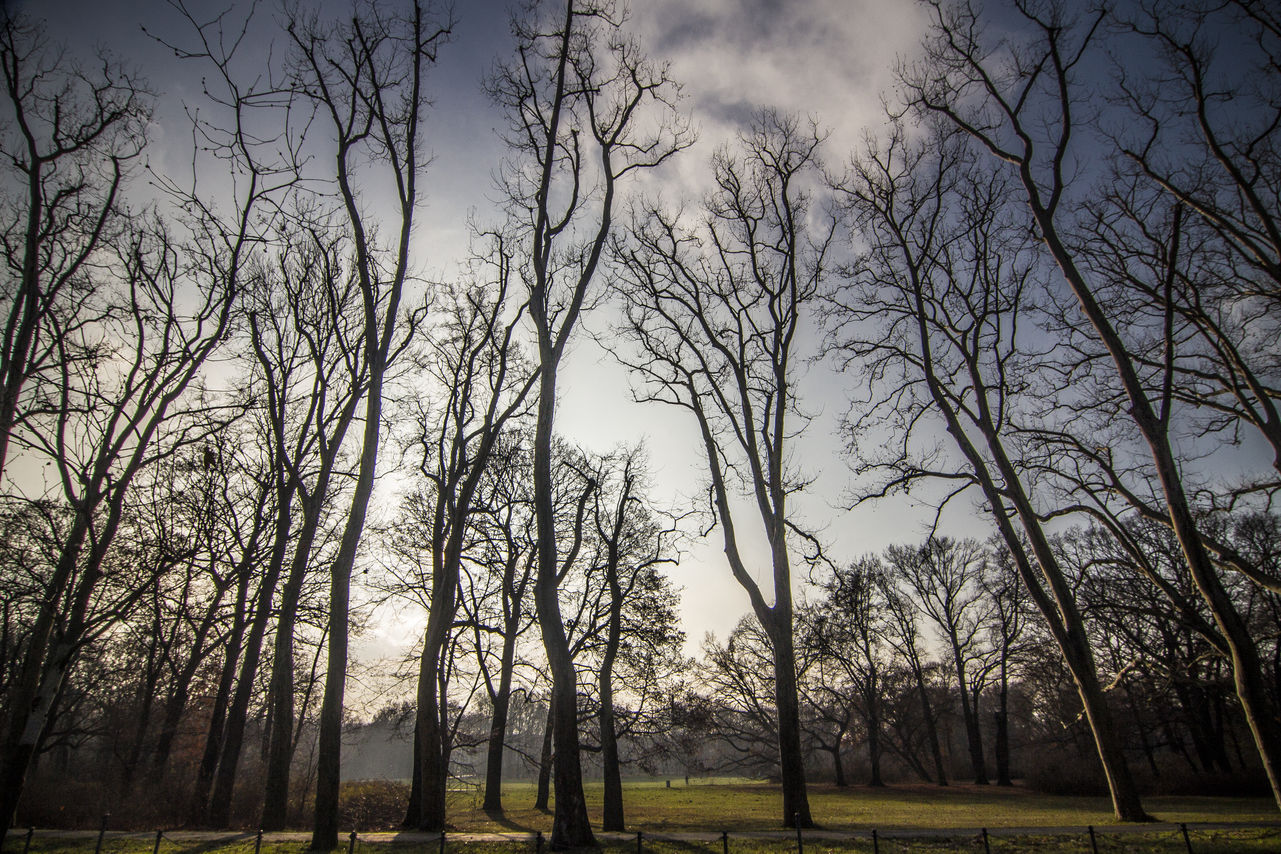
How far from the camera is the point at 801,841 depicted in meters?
8.54

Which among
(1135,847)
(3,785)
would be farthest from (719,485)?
(3,785)

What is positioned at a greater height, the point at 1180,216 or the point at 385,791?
the point at 1180,216

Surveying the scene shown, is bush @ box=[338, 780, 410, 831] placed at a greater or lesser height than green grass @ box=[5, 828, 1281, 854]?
lesser

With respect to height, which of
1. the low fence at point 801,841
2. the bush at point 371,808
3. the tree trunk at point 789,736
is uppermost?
the tree trunk at point 789,736

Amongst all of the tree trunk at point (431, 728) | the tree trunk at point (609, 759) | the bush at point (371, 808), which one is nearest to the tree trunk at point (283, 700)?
the tree trunk at point (431, 728)

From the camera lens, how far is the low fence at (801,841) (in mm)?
8383

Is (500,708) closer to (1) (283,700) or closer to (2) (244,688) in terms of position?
(2) (244,688)

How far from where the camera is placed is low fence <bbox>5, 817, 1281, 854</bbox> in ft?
27.5

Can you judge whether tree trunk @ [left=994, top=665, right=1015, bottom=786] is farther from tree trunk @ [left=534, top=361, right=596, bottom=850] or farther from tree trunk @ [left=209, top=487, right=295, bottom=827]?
tree trunk @ [left=209, top=487, right=295, bottom=827]

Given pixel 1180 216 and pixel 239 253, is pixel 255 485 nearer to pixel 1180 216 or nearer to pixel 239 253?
pixel 239 253

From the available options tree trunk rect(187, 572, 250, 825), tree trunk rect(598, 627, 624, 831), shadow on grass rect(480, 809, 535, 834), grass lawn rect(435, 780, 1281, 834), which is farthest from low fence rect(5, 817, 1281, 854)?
shadow on grass rect(480, 809, 535, 834)

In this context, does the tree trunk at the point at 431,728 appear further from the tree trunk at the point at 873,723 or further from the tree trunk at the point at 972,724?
the tree trunk at the point at 972,724

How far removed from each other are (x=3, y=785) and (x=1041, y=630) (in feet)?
128

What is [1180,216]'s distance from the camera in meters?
10.6
